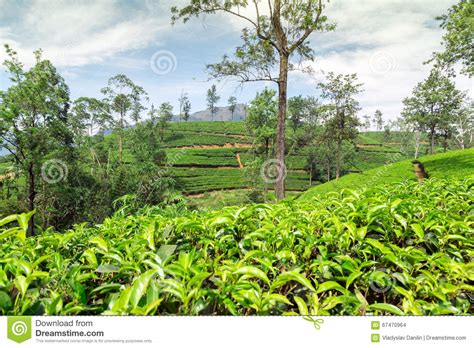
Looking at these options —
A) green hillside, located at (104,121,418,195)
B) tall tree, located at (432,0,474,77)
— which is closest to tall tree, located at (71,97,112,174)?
green hillside, located at (104,121,418,195)

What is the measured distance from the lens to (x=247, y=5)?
1105 cm

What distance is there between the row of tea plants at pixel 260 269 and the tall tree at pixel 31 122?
17.8 meters

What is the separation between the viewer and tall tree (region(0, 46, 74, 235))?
1639cm

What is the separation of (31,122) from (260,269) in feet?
69.1

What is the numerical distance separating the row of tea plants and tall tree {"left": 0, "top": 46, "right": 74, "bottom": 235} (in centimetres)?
1781

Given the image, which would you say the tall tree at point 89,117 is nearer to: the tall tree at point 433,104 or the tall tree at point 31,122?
the tall tree at point 31,122

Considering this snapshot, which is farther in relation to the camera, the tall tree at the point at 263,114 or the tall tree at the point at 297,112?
the tall tree at the point at 297,112

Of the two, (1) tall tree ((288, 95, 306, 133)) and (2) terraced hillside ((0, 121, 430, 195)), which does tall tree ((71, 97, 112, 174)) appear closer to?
(2) terraced hillside ((0, 121, 430, 195))

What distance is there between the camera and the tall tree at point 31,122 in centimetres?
1639

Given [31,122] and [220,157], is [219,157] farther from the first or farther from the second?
[31,122]

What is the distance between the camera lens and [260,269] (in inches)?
48.2

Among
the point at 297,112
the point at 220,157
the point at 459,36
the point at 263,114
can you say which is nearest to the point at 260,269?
the point at 459,36

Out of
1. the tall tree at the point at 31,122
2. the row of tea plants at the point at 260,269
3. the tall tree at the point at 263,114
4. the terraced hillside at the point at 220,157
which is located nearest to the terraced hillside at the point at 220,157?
the terraced hillside at the point at 220,157
